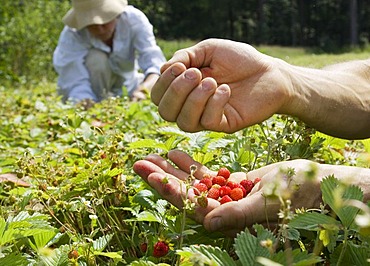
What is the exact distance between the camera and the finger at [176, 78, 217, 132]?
60.3 inches

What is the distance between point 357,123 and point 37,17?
8744 mm

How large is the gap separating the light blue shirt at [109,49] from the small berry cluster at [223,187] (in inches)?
149

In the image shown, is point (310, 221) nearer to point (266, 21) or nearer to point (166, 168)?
point (166, 168)

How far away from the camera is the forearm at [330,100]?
6.05 feet


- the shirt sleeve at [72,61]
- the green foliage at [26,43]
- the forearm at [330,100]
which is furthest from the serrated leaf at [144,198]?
the green foliage at [26,43]

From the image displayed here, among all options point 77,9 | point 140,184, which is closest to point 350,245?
point 140,184

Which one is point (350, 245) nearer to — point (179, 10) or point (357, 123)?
point (357, 123)

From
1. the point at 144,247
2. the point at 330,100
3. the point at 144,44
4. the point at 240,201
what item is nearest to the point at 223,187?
the point at 240,201

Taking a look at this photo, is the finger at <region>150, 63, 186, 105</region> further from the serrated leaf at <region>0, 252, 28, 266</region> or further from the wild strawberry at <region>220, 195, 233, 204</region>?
the serrated leaf at <region>0, 252, 28, 266</region>

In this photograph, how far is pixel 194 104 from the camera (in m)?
1.54

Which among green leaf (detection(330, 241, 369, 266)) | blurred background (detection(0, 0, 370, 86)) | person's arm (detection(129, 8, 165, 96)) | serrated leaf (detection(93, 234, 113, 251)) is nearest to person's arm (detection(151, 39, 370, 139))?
serrated leaf (detection(93, 234, 113, 251))

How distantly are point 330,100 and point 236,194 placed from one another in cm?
65

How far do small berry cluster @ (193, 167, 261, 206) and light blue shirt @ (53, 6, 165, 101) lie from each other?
12.5 ft

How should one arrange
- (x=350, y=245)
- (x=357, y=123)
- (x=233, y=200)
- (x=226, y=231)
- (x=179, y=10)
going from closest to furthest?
(x=350, y=245)
(x=226, y=231)
(x=233, y=200)
(x=357, y=123)
(x=179, y=10)
